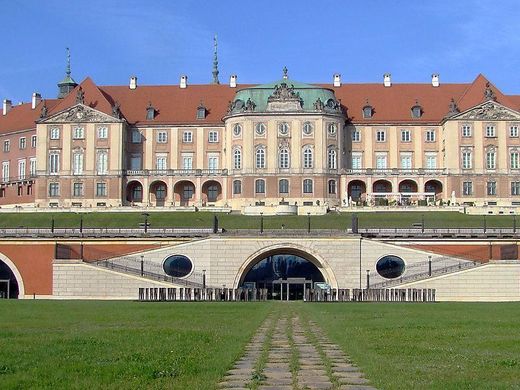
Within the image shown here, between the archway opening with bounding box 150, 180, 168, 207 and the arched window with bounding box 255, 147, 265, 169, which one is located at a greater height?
the arched window with bounding box 255, 147, 265, 169

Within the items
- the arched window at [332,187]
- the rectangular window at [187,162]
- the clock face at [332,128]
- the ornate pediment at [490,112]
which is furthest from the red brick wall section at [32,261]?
the ornate pediment at [490,112]

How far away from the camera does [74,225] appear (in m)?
81.8

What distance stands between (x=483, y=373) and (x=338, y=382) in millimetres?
2595

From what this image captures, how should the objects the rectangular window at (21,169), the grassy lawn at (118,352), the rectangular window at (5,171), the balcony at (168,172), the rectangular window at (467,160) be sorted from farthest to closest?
the rectangular window at (5,171) → the rectangular window at (21,169) → the balcony at (168,172) → the rectangular window at (467,160) → the grassy lawn at (118,352)

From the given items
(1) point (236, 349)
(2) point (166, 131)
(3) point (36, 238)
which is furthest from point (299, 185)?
(1) point (236, 349)

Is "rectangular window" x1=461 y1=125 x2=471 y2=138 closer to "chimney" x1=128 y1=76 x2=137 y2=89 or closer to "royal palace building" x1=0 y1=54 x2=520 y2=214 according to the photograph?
"royal palace building" x1=0 y1=54 x2=520 y2=214

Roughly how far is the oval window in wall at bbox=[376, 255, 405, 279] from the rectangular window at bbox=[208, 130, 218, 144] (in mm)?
43594

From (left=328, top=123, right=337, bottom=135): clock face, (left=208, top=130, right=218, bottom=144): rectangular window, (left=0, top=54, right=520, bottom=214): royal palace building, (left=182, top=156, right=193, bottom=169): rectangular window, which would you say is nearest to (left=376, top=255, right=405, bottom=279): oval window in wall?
(left=0, top=54, right=520, bottom=214): royal palace building

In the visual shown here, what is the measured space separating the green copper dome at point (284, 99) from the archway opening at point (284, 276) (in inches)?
→ 1345

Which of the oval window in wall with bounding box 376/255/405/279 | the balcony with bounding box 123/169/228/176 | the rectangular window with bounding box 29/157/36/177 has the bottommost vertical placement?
the oval window in wall with bounding box 376/255/405/279

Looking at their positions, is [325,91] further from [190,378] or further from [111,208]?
[190,378]

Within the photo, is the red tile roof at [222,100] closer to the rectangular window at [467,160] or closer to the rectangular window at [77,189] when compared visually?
the rectangular window at [467,160]

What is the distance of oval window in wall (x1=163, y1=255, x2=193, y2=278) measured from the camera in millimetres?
66662

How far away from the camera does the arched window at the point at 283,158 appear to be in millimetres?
101438
